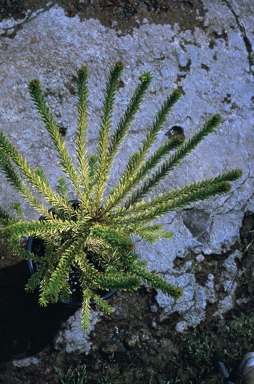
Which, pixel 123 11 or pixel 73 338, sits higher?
pixel 123 11

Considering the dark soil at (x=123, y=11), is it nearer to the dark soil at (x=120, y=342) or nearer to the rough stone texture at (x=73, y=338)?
the dark soil at (x=120, y=342)

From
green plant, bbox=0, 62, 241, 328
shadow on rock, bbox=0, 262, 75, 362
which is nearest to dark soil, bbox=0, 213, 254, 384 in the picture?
shadow on rock, bbox=0, 262, 75, 362

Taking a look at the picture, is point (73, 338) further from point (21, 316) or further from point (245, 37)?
point (245, 37)

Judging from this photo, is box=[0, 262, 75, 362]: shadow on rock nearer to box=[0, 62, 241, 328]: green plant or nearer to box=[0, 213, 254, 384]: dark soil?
box=[0, 213, 254, 384]: dark soil

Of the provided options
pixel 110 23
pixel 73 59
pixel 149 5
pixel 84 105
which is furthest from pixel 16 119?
pixel 84 105

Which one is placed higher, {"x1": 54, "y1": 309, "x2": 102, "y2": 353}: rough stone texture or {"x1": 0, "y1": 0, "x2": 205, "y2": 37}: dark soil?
{"x1": 0, "y1": 0, "x2": 205, "y2": 37}: dark soil

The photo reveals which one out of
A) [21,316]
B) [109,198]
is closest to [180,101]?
[109,198]

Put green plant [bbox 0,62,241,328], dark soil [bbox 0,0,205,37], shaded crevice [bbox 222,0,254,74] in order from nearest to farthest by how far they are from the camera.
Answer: green plant [bbox 0,62,241,328], dark soil [bbox 0,0,205,37], shaded crevice [bbox 222,0,254,74]

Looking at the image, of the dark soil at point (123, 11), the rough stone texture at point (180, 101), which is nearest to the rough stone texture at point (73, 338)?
the rough stone texture at point (180, 101)
